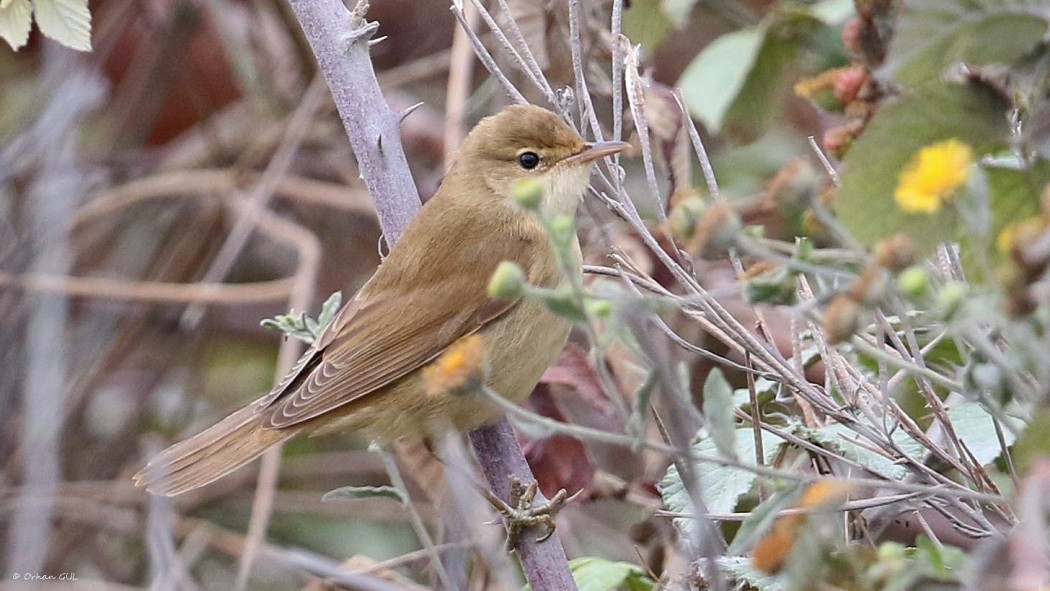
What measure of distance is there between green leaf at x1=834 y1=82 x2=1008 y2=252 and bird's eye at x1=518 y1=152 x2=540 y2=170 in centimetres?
171

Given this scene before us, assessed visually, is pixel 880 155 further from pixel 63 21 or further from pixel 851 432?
pixel 63 21

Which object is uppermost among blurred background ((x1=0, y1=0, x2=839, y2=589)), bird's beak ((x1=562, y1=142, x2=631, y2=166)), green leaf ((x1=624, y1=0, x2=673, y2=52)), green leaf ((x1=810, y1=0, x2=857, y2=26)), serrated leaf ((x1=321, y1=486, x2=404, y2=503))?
green leaf ((x1=624, y1=0, x2=673, y2=52))

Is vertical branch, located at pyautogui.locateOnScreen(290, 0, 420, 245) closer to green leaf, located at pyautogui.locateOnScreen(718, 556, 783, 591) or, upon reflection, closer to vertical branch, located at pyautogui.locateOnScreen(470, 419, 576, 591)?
vertical branch, located at pyautogui.locateOnScreen(470, 419, 576, 591)

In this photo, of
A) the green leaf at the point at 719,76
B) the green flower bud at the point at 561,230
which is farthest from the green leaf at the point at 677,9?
the green flower bud at the point at 561,230

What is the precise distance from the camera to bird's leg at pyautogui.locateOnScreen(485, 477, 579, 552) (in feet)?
7.57

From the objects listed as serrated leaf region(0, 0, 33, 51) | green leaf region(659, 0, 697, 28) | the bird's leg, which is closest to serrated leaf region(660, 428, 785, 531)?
the bird's leg

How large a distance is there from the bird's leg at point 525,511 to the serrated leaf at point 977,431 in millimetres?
710

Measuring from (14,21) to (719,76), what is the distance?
1620mm

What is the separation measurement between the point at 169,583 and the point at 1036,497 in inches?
47.9

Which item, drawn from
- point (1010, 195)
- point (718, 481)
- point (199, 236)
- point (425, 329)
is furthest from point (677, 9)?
point (199, 236)

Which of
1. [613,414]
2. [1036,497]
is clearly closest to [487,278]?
[613,414]

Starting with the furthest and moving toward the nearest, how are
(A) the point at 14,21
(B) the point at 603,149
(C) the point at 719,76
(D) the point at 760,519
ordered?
(C) the point at 719,76, (B) the point at 603,149, (A) the point at 14,21, (D) the point at 760,519

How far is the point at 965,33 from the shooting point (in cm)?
129

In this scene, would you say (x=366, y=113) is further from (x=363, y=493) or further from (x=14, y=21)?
(x=363, y=493)
